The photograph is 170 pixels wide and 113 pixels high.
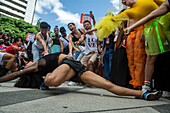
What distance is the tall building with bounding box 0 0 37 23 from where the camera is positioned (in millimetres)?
53800

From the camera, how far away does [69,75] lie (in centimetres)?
194

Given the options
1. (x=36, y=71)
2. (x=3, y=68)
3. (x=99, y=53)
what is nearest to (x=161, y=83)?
(x=36, y=71)

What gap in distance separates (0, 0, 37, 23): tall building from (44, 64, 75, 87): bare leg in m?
58.6

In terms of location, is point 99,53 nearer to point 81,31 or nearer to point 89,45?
point 89,45

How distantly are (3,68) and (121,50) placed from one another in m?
2.67

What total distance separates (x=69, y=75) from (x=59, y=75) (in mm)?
170

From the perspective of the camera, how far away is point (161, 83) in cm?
219

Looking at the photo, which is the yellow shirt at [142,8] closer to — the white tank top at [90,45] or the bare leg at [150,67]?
the bare leg at [150,67]

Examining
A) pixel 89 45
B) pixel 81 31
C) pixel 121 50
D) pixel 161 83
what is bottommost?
pixel 161 83

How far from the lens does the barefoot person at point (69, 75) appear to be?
1.75 meters

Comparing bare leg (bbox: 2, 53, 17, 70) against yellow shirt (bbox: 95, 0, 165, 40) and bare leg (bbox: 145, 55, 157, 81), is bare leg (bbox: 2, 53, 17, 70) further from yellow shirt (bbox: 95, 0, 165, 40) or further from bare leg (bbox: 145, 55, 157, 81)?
bare leg (bbox: 145, 55, 157, 81)

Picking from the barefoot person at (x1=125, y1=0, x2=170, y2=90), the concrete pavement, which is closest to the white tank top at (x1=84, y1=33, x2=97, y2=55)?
the barefoot person at (x1=125, y1=0, x2=170, y2=90)

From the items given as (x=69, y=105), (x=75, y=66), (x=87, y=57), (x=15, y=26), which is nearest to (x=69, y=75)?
(x=75, y=66)

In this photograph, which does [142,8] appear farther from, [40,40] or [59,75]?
[40,40]
